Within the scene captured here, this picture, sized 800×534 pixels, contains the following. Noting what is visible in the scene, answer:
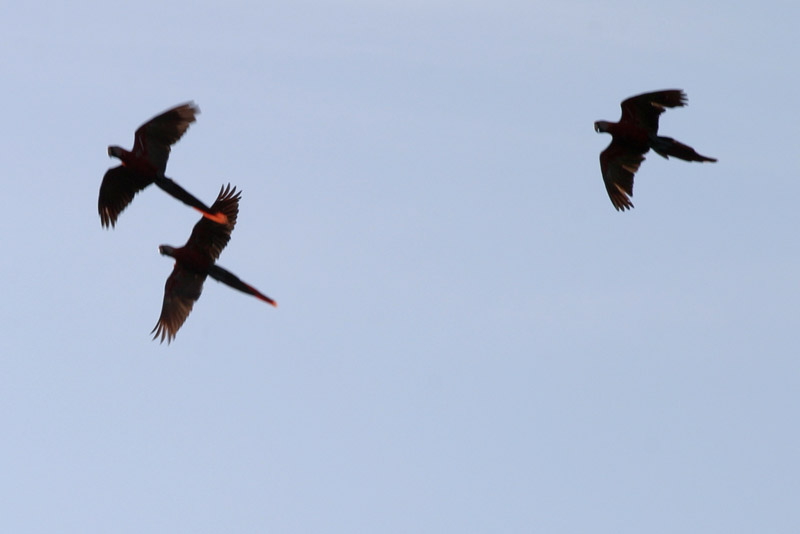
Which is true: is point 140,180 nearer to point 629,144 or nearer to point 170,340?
point 170,340

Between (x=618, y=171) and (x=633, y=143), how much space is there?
858 mm

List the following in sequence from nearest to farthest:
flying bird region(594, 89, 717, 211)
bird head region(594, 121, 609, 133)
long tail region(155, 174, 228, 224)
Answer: long tail region(155, 174, 228, 224) → flying bird region(594, 89, 717, 211) → bird head region(594, 121, 609, 133)

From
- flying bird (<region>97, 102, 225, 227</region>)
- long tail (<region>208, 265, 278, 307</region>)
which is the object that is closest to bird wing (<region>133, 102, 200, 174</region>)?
flying bird (<region>97, 102, 225, 227</region>)

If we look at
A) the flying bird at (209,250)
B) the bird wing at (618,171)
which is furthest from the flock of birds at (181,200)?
the bird wing at (618,171)

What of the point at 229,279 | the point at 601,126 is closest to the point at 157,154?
the point at 229,279

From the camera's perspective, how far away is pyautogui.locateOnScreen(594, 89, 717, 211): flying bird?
98.3 feet

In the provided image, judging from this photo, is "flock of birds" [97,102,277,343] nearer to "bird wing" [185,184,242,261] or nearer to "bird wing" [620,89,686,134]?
"bird wing" [185,184,242,261]

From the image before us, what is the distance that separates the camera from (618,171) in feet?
102

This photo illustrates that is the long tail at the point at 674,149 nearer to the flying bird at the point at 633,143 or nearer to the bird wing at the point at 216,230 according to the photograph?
the flying bird at the point at 633,143

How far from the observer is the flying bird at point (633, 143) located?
30.0 meters

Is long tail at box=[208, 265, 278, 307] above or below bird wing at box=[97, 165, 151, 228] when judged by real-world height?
below

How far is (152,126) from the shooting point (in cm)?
2948

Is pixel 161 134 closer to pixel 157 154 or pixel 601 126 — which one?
pixel 157 154

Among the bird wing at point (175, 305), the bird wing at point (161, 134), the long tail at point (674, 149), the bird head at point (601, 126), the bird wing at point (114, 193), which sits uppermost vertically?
the bird head at point (601, 126)
